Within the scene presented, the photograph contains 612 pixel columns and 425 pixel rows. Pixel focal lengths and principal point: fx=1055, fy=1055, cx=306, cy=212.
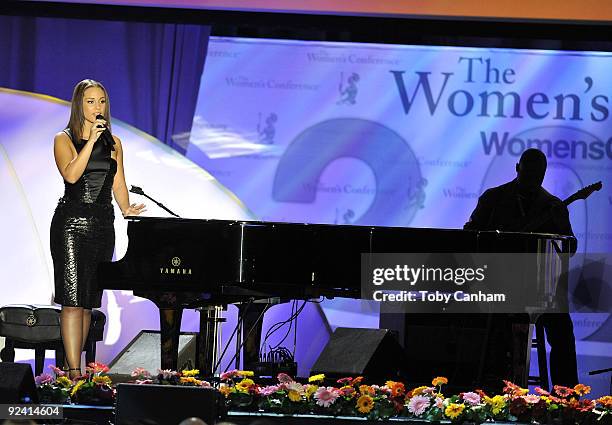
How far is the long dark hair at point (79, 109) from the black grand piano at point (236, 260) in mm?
515

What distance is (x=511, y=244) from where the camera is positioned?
5184 millimetres

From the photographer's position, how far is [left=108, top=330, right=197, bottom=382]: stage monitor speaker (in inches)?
218

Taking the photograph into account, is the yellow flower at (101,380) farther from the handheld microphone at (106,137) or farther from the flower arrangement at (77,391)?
the handheld microphone at (106,137)

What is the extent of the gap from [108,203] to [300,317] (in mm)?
2828

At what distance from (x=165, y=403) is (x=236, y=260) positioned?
4.94 feet

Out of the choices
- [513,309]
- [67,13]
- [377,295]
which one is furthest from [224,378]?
[67,13]

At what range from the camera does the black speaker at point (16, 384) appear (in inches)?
133

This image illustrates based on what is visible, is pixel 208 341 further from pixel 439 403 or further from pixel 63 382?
pixel 439 403

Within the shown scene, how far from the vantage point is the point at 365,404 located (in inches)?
172

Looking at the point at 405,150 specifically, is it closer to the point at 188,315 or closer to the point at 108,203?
the point at 188,315

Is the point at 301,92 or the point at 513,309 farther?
the point at 301,92

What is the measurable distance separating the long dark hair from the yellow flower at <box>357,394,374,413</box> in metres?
1.72

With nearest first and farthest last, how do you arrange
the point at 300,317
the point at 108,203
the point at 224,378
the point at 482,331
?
the point at 224,378 → the point at 108,203 → the point at 482,331 → the point at 300,317

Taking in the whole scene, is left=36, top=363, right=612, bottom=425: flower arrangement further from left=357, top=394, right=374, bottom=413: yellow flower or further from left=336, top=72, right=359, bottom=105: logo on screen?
left=336, top=72, right=359, bottom=105: logo on screen
